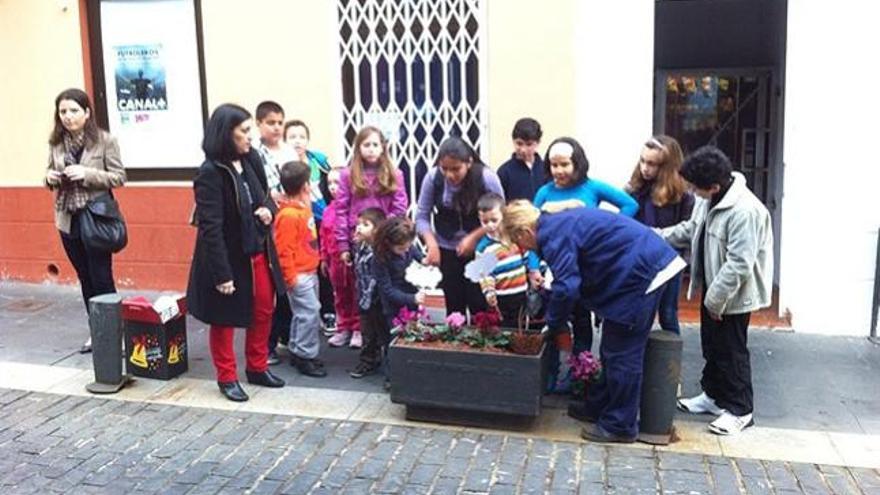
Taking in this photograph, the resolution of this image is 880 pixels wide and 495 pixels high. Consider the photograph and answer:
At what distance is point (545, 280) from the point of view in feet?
15.9

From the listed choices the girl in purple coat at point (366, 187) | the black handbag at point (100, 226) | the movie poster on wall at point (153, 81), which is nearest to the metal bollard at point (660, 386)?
the girl in purple coat at point (366, 187)

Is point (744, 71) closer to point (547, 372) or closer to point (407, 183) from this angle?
point (407, 183)

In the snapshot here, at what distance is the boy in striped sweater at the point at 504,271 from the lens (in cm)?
485

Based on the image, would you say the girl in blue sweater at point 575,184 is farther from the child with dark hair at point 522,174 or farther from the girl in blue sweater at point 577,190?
the child with dark hair at point 522,174

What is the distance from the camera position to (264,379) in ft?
17.3

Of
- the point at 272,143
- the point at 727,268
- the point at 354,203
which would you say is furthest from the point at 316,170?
the point at 727,268

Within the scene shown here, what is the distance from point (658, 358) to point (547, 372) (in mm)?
724

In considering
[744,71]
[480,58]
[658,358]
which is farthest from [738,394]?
[744,71]

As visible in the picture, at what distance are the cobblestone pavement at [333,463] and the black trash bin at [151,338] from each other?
0.60 meters

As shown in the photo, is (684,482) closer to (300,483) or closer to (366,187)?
(300,483)

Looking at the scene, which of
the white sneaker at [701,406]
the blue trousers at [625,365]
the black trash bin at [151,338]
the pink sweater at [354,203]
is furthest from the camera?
the pink sweater at [354,203]

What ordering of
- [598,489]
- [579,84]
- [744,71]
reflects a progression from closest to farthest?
[598,489] < [579,84] < [744,71]

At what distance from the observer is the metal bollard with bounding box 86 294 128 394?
518 cm

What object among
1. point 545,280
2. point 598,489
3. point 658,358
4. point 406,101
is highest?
point 406,101
